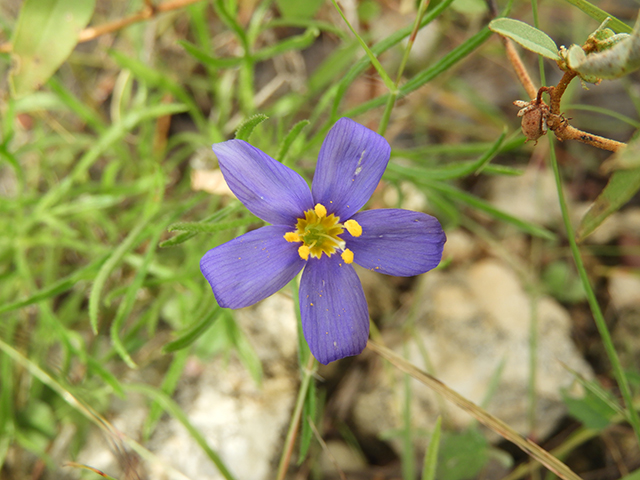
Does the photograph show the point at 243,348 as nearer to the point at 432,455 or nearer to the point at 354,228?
the point at 432,455

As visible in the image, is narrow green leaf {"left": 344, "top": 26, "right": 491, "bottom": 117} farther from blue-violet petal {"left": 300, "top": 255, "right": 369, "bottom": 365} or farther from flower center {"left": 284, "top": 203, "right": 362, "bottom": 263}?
blue-violet petal {"left": 300, "top": 255, "right": 369, "bottom": 365}

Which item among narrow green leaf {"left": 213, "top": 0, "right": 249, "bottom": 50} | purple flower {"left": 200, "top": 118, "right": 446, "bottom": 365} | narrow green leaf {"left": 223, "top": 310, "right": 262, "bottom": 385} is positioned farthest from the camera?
narrow green leaf {"left": 223, "top": 310, "right": 262, "bottom": 385}

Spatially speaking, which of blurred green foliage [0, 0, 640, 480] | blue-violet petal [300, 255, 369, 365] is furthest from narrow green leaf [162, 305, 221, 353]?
blue-violet petal [300, 255, 369, 365]

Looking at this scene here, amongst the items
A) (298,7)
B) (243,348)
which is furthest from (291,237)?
(298,7)

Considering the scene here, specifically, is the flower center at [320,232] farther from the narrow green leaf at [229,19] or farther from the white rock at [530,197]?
the white rock at [530,197]

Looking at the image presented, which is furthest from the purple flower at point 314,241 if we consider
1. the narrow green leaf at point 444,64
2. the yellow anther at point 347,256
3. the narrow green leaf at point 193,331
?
the narrow green leaf at point 444,64

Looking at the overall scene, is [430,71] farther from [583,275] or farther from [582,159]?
[582,159]
